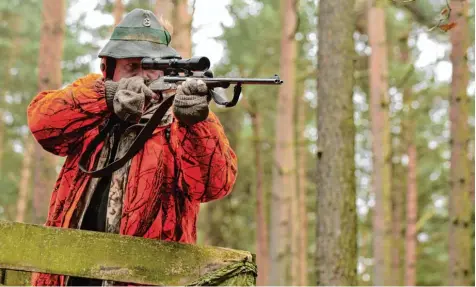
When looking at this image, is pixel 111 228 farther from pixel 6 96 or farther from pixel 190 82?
pixel 6 96

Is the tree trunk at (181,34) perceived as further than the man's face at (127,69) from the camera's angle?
Yes

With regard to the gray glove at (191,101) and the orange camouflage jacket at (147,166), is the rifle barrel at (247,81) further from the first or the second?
the orange camouflage jacket at (147,166)

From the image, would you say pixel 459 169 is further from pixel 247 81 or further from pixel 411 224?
pixel 411 224

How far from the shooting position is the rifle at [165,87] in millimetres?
2877

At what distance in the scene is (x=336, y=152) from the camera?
6.29 meters

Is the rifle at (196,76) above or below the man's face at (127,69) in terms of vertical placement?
below

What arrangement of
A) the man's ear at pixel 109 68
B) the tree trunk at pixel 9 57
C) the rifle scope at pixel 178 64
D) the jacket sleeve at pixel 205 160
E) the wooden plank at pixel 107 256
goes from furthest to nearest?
the tree trunk at pixel 9 57, the man's ear at pixel 109 68, the jacket sleeve at pixel 205 160, the rifle scope at pixel 178 64, the wooden plank at pixel 107 256

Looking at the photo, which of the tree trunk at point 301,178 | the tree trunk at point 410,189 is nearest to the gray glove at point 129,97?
the tree trunk at point 410,189

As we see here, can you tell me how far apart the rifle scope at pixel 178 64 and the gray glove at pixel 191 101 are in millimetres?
124

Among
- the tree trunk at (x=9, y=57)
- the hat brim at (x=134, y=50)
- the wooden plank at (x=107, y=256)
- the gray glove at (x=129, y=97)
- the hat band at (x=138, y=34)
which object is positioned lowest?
the wooden plank at (x=107, y=256)

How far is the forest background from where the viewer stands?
6.43 metres

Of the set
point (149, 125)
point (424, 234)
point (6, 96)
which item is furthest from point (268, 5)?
point (149, 125)

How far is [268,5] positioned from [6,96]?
8050 mm

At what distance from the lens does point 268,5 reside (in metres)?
18.4
